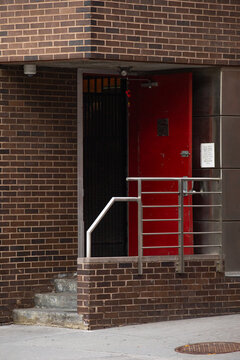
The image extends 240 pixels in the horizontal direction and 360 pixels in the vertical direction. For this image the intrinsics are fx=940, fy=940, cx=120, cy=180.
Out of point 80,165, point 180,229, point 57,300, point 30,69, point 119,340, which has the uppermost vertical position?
point 30,69

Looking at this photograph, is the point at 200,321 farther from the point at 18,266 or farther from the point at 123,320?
the point at 18,266

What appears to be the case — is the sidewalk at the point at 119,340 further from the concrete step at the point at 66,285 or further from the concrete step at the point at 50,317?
the concrete step at the point at 66,285

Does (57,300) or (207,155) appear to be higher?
(207,155)

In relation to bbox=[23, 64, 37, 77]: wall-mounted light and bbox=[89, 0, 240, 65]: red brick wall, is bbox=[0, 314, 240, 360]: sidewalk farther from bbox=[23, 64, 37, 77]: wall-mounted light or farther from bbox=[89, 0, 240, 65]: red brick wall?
bbox=[89, 0, 240, 65]: red brick wall

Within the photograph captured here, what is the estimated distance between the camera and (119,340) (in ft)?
36.4

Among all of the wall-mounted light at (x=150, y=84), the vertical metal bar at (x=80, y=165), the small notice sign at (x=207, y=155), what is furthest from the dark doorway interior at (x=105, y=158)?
the small notice sign at (x=207, y=155)

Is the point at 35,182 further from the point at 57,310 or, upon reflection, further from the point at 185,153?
the point at 185,153

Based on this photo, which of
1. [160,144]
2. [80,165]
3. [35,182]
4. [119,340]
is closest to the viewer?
[119,340]

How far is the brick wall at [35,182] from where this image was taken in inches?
505

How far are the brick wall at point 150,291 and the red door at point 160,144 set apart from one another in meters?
0.71

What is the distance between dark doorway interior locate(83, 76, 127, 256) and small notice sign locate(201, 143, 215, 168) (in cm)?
136

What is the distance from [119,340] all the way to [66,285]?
2103 millimetres

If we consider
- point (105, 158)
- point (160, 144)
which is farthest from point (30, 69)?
point (160, 144)

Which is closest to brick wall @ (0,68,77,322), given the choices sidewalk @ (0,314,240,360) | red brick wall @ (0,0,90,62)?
red brick wall @ (0,0,90,62)
